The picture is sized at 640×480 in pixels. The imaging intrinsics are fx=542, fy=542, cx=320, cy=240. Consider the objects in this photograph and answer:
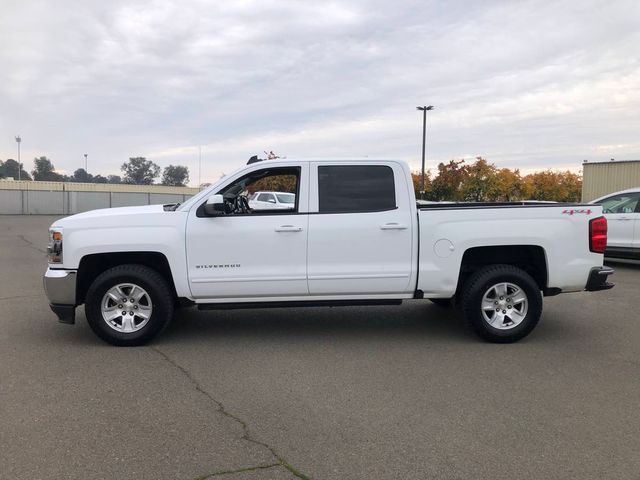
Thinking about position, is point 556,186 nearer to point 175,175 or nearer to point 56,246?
point 56,246

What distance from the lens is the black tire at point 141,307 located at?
5.49m

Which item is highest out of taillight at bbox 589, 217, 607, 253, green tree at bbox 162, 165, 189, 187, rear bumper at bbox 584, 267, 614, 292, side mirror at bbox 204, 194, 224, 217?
green tree at bbox 162, 165, 189, 187

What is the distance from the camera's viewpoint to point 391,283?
5.70m

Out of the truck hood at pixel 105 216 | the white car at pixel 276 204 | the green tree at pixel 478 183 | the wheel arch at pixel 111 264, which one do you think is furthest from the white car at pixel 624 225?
the green tree at pixel 478 183

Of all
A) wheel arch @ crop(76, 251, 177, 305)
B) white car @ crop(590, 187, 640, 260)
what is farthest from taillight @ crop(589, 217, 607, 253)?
white car @ crop(590, 187, 640, 260)

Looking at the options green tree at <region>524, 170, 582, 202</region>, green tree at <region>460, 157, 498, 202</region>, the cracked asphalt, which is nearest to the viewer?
the cracked asphalt

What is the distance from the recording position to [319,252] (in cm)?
561

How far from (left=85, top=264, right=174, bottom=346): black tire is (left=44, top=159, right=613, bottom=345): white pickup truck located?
1 centimetres

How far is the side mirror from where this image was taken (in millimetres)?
5391

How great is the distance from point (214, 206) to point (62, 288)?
176 centimetres

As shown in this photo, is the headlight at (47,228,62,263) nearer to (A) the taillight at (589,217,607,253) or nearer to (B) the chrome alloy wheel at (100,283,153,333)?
(B) the chrome alloy wheel at (100,283,153,333)

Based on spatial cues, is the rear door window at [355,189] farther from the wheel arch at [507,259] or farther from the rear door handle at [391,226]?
the wheel arch at [507,259]

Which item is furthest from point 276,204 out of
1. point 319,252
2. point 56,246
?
point 56,246

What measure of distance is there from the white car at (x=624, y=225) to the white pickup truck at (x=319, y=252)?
631 centimetres
